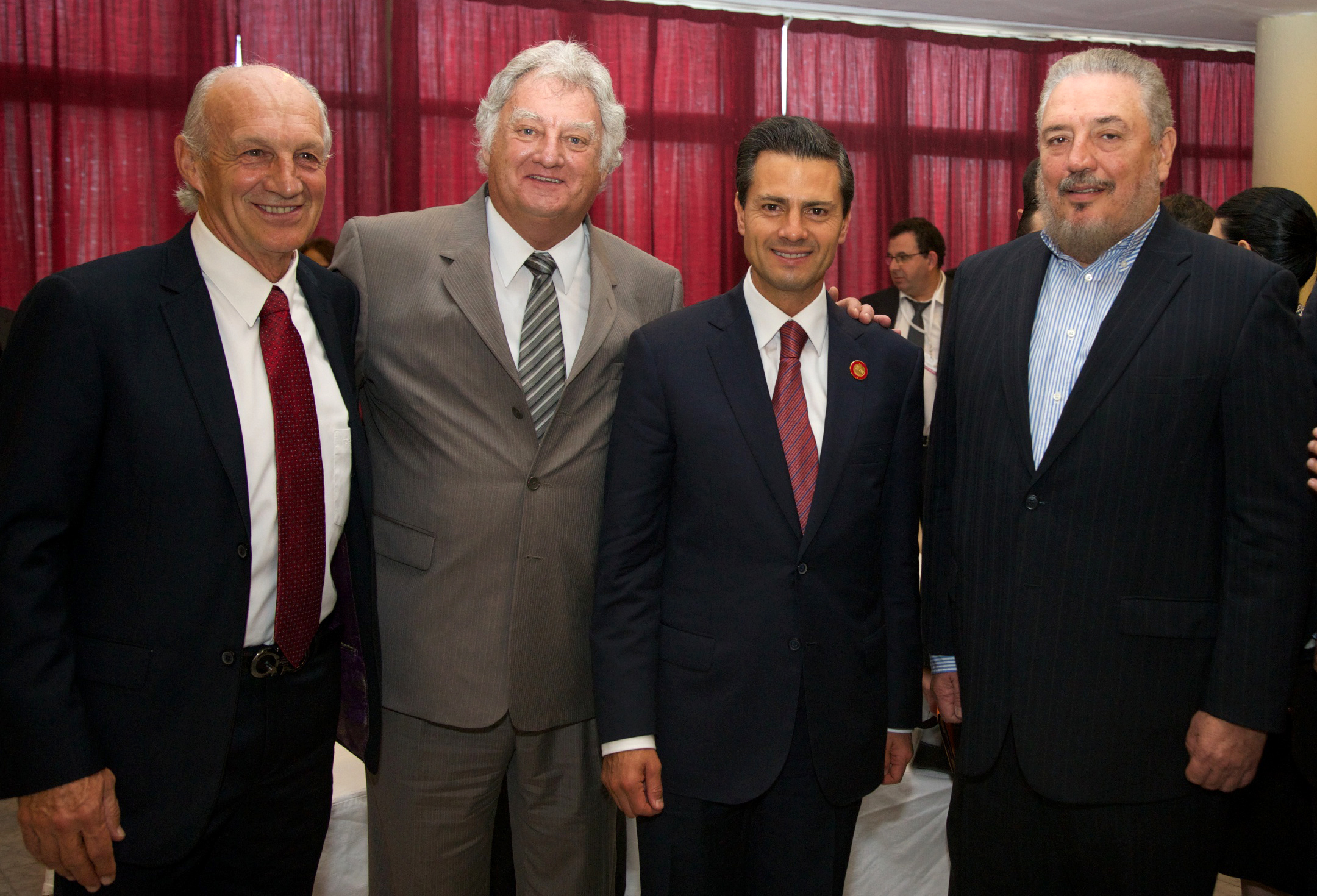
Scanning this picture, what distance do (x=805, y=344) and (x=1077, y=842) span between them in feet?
3.14

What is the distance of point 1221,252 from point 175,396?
1661 mm

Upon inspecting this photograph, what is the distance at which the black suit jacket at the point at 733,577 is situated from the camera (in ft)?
5.44

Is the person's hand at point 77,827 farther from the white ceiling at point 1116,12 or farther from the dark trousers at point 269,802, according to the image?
the white ceiling at point 1116,12

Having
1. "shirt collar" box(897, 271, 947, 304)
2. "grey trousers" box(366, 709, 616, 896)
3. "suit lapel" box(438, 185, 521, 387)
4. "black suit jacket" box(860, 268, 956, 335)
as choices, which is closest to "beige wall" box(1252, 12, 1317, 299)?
"shirt collar" box(897, 271, 947, 304)

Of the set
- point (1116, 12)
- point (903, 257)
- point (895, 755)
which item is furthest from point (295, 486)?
point (1116, 12)

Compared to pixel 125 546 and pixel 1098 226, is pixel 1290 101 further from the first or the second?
pixel 125 546

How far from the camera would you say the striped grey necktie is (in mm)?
1802

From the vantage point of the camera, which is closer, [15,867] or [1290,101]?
[15,867]

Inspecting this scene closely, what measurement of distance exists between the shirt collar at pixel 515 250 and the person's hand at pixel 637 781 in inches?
34.9

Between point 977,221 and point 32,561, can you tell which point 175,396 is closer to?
point 32,561

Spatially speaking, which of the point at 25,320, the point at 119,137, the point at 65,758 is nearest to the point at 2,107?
the point at 119,137

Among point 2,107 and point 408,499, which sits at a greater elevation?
point 2,107

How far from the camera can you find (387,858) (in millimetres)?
1835

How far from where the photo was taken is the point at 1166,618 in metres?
1.57
